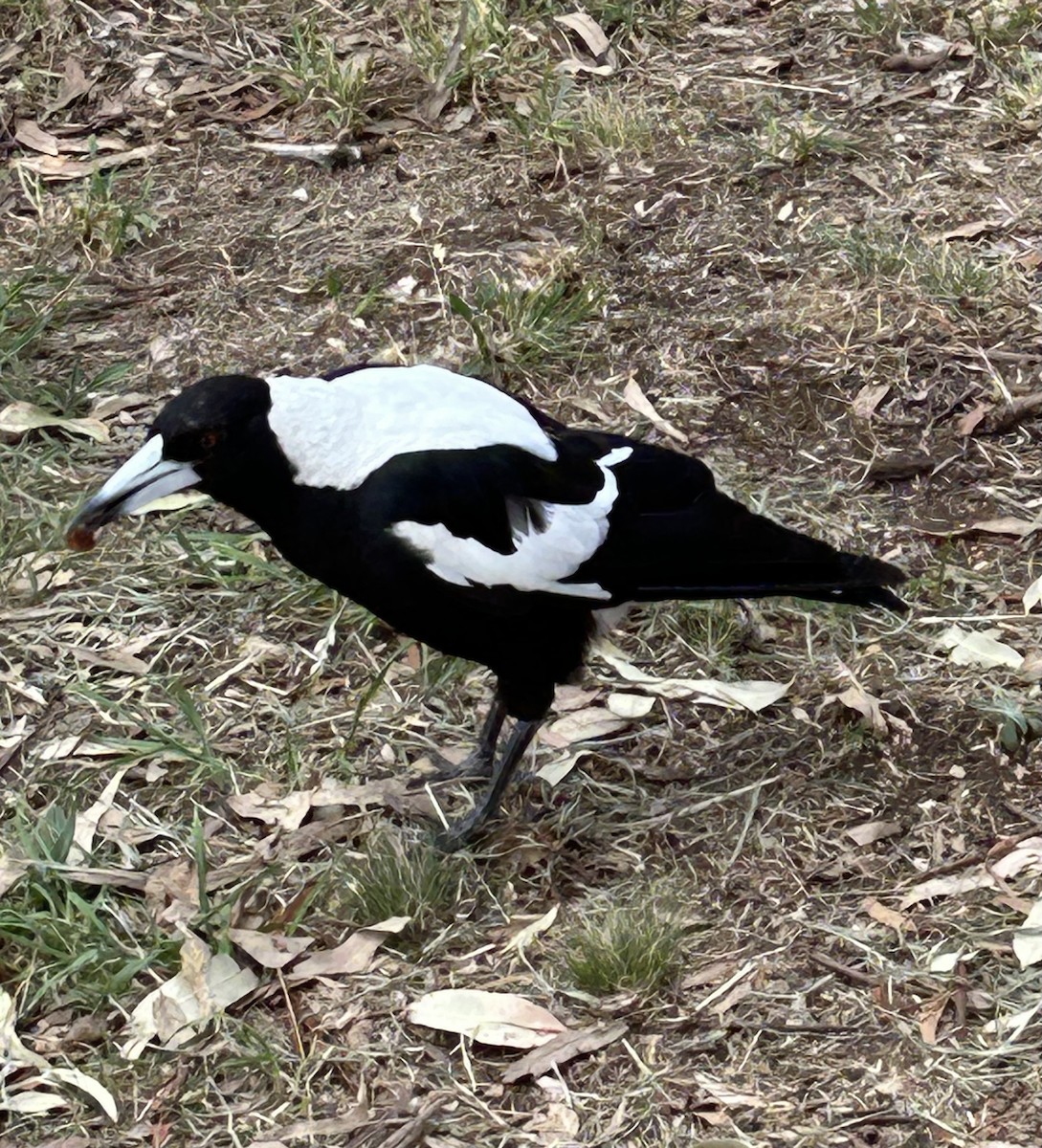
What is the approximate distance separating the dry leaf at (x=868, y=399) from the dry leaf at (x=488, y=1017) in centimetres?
149

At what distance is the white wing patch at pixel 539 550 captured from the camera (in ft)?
7.55

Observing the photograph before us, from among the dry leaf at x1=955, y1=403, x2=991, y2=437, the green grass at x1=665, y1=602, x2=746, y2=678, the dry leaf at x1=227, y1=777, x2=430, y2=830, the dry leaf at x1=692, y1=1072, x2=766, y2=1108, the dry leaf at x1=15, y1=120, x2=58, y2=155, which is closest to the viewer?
the dry leaf at x1=692, y1=1072, x2=766, y2=1108

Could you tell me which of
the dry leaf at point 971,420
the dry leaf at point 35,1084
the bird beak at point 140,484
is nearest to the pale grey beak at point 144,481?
the bird beak at point 140,484

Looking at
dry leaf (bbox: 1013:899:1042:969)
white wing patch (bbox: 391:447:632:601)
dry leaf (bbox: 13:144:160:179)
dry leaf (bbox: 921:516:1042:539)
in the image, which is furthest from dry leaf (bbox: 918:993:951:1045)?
dry leaf (bbox: 13:144:160:179)

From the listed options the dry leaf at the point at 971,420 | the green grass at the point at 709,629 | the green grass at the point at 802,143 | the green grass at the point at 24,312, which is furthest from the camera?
the green grass at the point at 802,143

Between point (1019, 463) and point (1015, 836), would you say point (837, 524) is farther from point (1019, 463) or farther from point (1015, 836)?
point (1015, 836)

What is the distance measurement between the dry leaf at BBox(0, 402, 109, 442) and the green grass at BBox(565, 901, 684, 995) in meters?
1.67

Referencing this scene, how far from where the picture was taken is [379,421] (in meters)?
2.38

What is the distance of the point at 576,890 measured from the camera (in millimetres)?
2467

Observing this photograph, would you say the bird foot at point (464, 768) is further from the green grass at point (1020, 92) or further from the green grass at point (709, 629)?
the green grass at point (1020, 92)

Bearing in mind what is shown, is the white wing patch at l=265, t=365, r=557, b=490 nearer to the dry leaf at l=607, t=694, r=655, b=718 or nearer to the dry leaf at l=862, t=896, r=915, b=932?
the dry leaf at l=607, t=694, r=655, b=718

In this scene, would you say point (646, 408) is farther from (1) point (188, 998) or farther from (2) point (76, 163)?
(2) point (76, 163)

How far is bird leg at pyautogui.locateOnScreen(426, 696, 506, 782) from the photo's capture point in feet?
8.84

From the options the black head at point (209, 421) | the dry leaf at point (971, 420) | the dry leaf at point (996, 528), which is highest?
the black head at point (209, 421)
